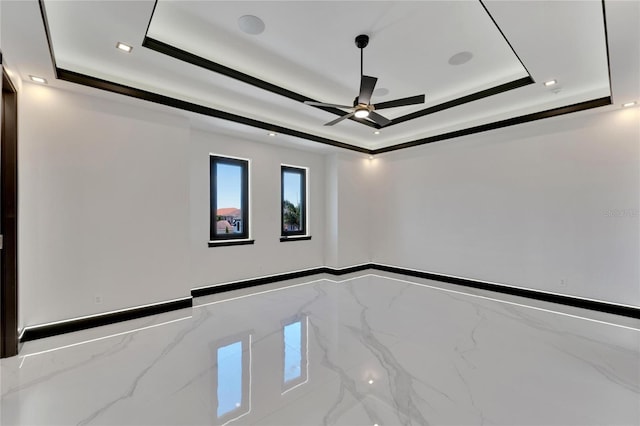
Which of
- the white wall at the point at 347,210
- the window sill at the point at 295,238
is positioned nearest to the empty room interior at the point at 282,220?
the window sill at the point at 295,238

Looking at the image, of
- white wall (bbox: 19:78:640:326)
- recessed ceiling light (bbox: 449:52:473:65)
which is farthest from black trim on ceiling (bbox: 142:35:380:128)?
recessed ceiling light (bbox: 449:52:473:65)

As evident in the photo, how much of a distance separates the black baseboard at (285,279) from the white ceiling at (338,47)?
2.56 metres

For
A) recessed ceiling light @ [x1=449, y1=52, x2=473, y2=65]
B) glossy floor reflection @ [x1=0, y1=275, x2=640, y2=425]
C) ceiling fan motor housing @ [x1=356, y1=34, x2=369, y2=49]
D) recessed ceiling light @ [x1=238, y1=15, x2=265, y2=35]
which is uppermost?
recessed ceiling light @ [x1=449, y1=52, x2=473, y2=65]

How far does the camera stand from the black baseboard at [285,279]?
3127 millimetres

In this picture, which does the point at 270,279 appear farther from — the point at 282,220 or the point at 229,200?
the point at 229,200

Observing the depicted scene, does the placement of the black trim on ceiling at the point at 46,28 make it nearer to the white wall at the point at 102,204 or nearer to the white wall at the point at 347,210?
the white wall at the point at 102,204

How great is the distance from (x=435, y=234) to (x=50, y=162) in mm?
5761

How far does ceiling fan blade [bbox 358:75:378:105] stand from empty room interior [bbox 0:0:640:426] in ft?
0.17

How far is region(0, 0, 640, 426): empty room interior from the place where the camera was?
212cm

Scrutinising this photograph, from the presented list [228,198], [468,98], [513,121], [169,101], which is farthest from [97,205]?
[513,121]

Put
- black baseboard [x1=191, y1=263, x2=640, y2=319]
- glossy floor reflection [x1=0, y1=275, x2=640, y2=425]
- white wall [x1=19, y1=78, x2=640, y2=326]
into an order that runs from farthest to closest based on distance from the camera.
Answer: black baseboard [x1=191, y1=263, x2=640, y2=319], white wall [x1=19, y1=78, x2=640, y2=326], glossy floor reflection [x1=0, y1=275, x2=640, y2=425]

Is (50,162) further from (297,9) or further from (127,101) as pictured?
(297,9)

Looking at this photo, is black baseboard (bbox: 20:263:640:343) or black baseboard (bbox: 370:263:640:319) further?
black baseboard (bbox: 370:263:640:319)

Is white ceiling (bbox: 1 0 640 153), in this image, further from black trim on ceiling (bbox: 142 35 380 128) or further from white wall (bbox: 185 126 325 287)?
white wall (bbox: 185 126 325 287)
